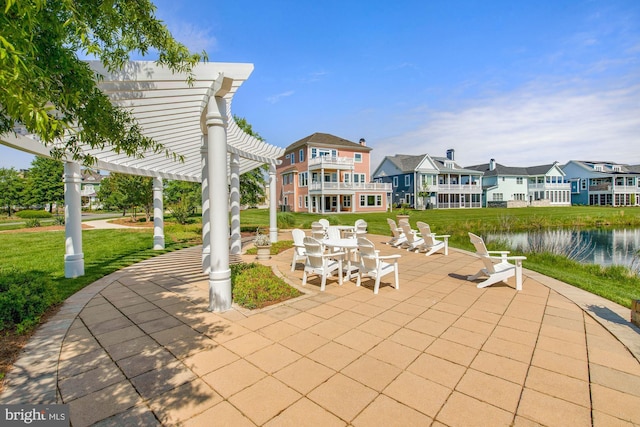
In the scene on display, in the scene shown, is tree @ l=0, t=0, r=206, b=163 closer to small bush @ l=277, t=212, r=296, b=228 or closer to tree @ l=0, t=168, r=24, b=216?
small bush @ l=277, t=212, r=296, b=228

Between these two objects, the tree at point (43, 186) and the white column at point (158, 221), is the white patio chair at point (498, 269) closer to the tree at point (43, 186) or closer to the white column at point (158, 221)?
the white column at point (158, 221)

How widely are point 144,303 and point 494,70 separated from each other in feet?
46.6

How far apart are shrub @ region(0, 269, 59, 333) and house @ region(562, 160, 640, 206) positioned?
67.5 meters

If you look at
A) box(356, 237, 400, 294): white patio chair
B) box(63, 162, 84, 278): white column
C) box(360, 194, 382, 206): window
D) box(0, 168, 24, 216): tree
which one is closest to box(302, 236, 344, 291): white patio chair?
box(356, 237, 400, 294): white patio chair

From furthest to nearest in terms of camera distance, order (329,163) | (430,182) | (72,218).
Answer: (430,182) < (329,163) < (72,218)

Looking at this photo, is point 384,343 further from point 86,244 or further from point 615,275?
point 86,244

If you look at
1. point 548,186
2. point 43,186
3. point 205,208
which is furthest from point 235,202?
point 548,186

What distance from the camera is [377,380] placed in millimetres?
2773

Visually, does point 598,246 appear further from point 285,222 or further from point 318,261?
point 285,222

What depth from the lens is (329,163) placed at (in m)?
→ 32.0

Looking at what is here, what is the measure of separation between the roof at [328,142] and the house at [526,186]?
25.2 m

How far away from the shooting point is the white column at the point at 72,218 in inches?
267

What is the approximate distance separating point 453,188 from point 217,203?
141ft

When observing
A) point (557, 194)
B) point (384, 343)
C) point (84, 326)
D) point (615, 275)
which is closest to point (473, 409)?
point (384, 343)
